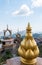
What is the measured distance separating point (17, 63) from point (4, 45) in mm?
5157

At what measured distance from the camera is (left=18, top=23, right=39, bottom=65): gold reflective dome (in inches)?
46.3

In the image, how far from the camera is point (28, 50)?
1178mm

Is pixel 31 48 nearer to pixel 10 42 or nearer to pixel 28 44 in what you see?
pixel 28 44

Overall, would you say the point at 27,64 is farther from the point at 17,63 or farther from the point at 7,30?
the point at 7,30

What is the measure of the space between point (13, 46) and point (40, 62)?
16.6ft

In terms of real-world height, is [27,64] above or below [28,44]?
below

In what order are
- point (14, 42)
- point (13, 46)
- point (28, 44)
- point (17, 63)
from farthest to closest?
point (14, 42)
point (13, 46)
point (17, 63)
point (28, 44)

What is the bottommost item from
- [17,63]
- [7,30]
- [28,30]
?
[17,63]

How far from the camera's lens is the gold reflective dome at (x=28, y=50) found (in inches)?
46.3

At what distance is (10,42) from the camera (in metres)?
6.67

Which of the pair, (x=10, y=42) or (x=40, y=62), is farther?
(x=10, y=42)

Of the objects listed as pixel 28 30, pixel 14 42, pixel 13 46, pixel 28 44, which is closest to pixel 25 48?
pixel 28 44

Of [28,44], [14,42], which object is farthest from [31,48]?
[14,42]

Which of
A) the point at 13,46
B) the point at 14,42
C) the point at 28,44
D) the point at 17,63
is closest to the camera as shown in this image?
the point at 28,44
